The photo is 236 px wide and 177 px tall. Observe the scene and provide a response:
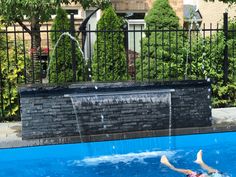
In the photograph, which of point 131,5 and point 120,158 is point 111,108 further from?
point 131,5

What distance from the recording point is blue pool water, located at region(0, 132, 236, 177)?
6.90 metres

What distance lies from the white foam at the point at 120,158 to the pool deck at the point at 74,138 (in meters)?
0.43

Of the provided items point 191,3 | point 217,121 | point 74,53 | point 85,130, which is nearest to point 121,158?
point 85,130

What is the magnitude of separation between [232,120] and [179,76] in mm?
2225

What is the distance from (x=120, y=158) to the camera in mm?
7621

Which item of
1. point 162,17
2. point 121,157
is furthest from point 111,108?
point 162,17

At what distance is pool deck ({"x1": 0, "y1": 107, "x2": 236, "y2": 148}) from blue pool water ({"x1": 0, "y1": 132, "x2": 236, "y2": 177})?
0.27ft

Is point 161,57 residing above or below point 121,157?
above

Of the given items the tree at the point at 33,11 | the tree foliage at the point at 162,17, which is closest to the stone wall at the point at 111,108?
the tree at the point at 33,11

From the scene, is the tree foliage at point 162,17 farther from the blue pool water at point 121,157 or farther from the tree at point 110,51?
the blue pool water at point 121,157

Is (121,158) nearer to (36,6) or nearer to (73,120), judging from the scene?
(73,120)

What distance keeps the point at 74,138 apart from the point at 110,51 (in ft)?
11.1

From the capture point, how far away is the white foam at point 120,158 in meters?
7.37

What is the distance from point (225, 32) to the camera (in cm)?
1095
